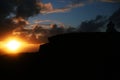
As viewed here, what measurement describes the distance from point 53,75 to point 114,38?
11.0 m

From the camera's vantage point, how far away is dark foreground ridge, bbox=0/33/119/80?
1202 inches

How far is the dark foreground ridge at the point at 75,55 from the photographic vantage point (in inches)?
1202

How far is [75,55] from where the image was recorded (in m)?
31.9

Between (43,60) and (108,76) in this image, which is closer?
(108,76)

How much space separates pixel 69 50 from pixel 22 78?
11391 mm

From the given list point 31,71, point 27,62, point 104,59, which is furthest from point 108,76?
point 27,62

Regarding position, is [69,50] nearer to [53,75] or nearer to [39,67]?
[53,75]

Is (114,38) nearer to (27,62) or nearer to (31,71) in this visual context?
(31,71)

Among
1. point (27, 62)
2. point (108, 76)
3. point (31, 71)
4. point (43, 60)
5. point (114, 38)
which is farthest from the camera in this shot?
point (27, 62)

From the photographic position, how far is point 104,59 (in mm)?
30312

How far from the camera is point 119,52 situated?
102ft

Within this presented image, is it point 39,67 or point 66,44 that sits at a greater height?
point 66,44

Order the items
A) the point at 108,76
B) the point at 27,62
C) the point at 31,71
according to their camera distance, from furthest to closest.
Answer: the point at 27,62
the point at 31,71
the point at 108,76

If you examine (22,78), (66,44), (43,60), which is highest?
(66,44)
